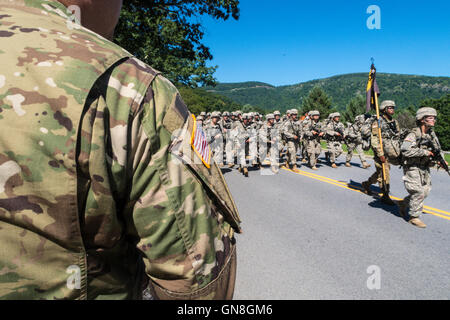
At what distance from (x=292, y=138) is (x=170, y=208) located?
933 centimetres

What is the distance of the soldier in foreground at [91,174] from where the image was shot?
0.57 m

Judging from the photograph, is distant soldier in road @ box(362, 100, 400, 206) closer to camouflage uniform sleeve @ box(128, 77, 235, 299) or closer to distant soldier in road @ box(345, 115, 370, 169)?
distant soldier in road @ box(345, 115, 370, 169)

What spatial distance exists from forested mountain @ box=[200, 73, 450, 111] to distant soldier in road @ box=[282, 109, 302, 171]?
70500 millimetres

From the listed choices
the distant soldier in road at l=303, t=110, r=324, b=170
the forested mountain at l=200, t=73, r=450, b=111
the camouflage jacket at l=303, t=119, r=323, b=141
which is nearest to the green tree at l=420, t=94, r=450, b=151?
the camouflage jacket at l=303, t=119, r=323, b=141

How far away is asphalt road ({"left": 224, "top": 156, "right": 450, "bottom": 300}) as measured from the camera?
2537 millimetres

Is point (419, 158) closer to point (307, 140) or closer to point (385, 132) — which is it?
point (385, 132)

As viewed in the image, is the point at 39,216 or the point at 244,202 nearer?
the point at 39,216

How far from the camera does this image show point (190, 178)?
0.71 meters

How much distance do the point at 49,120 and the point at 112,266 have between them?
1.56 ft

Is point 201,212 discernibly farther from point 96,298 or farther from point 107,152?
point 96,298
